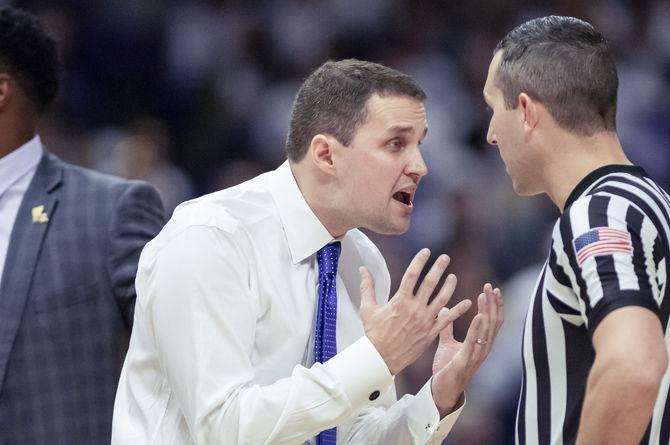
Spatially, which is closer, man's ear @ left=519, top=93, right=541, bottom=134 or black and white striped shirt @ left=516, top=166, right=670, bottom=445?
black and white striped shirt @ left=516, top=166, right=670, bottom=445

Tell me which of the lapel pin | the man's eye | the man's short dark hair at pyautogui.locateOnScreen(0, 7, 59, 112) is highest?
the man's short dark hair at pyautogui.locateOnScreen(0, 7, 59, 112)

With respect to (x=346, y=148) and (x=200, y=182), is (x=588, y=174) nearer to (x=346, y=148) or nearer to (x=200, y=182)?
(x=346, y=148)

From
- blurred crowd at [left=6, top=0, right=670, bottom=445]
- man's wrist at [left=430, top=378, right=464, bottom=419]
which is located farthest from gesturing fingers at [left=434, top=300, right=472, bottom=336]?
blurred crowd at [left=6, top=0, right=670, bottom=445]

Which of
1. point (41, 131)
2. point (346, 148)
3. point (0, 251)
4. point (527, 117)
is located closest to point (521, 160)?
point (527, 117)

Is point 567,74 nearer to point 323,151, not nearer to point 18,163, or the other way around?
point 323,151

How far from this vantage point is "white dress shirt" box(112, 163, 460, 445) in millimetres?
2811

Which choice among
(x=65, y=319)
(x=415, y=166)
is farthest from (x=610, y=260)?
(x=65, y=319)

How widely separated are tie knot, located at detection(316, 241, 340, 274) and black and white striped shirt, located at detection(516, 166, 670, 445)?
0.64 m

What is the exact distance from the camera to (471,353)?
3.15 meters

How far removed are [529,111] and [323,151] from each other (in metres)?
0.65

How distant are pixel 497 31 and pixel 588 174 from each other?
5306 millimetres

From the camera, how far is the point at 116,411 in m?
3.11

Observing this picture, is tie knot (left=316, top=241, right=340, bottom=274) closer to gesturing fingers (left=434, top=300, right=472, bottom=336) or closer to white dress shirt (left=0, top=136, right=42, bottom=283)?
gesturing fingers (left=434, top=300, right=472, bottom=336)

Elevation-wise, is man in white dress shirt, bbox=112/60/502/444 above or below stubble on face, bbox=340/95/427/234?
below
